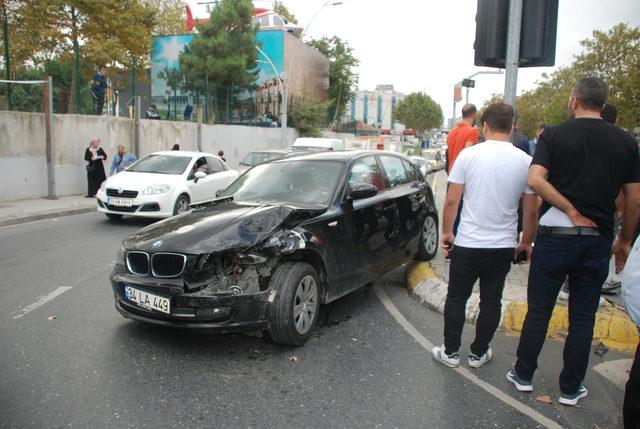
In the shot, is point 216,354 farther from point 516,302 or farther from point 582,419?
point 516,302

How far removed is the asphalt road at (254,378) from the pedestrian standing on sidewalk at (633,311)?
47 cm

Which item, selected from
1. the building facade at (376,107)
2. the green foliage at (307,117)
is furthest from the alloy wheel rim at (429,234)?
the building facade at (376,107)

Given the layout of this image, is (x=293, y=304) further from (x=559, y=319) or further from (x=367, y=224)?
(x=559, y=319)

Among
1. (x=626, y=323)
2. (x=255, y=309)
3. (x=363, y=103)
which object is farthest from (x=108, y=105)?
(x=363, y=103)

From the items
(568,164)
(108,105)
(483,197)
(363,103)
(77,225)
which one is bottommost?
(77,225)

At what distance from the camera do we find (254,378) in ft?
11.9

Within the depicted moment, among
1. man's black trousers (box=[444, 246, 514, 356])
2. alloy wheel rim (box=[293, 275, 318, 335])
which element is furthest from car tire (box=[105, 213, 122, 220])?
man's black trousers (box=[444, 246, 514, 356])

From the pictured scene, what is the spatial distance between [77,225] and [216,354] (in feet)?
24.4

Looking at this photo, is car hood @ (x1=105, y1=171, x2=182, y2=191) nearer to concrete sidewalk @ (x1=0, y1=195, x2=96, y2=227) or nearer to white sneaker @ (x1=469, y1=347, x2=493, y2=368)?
concrete sidewalk @ (x1=0, y1=195, x2=96, y2=227)

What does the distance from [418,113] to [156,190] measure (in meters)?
88.7

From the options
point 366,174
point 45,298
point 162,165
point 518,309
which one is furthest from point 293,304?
point 162,165

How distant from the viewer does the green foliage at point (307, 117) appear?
36.1m

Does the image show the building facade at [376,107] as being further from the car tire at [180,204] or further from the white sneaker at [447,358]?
the white sneaker at [447,358]

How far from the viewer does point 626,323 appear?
455cm
